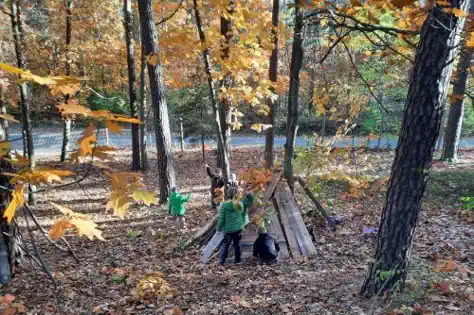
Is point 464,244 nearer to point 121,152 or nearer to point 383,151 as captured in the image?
point 383,151

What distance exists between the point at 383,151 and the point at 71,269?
16.0 metres

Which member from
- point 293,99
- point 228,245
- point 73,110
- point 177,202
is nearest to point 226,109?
point 293,99

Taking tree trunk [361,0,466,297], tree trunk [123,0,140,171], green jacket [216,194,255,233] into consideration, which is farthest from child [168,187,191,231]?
tree trunk [123,0,140,171]

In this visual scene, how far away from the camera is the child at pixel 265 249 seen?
660 cm

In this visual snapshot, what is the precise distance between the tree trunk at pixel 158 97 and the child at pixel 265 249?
4.61m

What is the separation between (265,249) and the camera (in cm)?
661

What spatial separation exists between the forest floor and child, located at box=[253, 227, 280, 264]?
186 millimetres

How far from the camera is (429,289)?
15.3ft

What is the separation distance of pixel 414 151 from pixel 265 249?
11.7 feet

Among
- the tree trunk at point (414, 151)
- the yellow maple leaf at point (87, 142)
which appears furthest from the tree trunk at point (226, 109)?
the yellow maple leaf at point (87, 142)

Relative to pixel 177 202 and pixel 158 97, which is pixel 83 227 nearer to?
pixel 177 202

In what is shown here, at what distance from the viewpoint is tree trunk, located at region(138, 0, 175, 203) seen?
9531 millimetres

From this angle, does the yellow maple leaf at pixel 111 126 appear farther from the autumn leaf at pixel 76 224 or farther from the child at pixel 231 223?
the child at pixel 231 223

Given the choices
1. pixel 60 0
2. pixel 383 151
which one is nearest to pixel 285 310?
pixel 383 151
